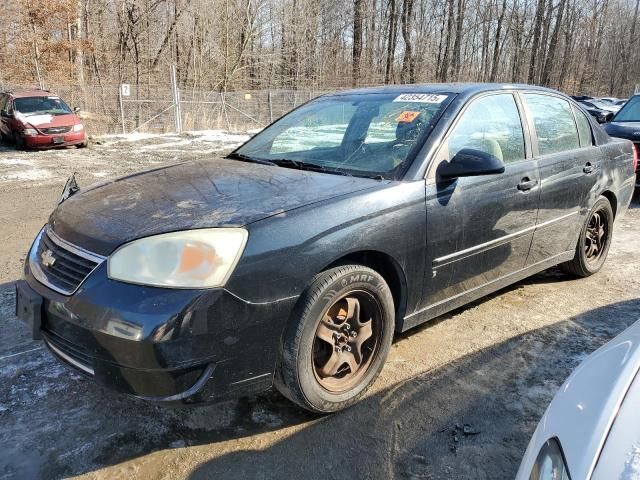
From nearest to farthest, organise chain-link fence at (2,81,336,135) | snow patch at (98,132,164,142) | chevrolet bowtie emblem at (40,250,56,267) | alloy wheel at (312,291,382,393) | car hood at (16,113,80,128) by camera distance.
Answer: chevrolet bowtie emblem at (40,250,56,267), alloy wheel at (312,291,382,393), car hood at (16,113,80,128), snow patch at (98,132,164,142), chain-link fence at (2,81,336,135)

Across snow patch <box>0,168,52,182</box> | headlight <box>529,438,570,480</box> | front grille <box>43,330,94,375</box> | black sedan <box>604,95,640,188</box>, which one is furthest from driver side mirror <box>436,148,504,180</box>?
snow patch <box>0,168,52,182</box>

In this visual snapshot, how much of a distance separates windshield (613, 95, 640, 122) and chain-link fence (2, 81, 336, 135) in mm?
12199

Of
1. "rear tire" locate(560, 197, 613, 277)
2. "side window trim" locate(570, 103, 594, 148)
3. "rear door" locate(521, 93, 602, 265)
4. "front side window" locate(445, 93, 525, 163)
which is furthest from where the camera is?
"rear tire" locate(560, 197, 613, 277)

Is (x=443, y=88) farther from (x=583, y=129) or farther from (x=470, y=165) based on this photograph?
(x=583, y=129)

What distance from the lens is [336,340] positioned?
8.98 feet

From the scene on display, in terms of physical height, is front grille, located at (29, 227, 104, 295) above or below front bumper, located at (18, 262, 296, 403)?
above

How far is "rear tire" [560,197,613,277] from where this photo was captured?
15.0 feet

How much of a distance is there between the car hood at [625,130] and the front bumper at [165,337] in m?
8.09

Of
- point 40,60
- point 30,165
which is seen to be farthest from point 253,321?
point 40,60

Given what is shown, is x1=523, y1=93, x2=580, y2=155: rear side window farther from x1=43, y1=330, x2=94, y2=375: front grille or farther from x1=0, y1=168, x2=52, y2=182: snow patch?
x1=0, y1=168, x2=52, y2=182: snow patch

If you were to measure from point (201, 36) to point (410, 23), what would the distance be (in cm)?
1648

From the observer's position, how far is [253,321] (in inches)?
A: 90.6

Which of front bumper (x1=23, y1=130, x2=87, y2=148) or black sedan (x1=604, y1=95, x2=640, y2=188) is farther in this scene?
front bumper (x1=23, y1=130, x2=87, y2=148)

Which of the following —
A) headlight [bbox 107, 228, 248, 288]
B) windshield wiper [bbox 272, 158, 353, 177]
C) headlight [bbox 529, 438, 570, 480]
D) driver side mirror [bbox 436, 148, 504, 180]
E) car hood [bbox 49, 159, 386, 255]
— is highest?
driver side mirror [bbox 436, 148, 504, 180]
